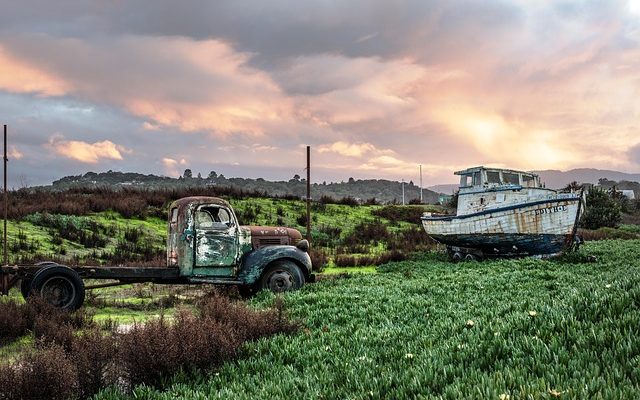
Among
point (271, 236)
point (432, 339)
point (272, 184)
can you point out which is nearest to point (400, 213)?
point (271, 236)

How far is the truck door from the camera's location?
41.4 feet

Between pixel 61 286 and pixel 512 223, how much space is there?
1800 cm

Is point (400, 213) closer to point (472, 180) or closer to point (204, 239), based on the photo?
point (472, 180)

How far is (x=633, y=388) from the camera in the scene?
159 inches

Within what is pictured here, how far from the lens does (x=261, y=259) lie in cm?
1309

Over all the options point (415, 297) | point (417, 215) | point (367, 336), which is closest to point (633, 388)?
point (367, 336)

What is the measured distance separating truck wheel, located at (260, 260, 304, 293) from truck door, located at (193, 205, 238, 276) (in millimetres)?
927

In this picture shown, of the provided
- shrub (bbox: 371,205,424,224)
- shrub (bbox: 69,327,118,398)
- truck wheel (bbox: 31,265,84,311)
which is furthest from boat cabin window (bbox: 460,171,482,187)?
shrub (bbox: 69,327,118,398)

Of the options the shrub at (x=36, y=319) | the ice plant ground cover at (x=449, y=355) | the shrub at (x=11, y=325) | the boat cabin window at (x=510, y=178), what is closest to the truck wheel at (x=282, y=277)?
the ice plant ground cover at (x=449, y=355)

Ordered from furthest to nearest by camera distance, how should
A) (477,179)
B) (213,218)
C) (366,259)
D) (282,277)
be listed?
(477,179) → (366,259) → (282,277) → (213,218)

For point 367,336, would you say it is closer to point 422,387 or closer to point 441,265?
point 422,387

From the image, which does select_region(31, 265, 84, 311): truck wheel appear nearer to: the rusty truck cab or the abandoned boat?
the rusty truck cab

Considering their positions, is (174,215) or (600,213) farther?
(600,213)

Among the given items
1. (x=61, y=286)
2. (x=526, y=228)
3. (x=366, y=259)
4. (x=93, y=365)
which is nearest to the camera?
(x=93, y=365)
